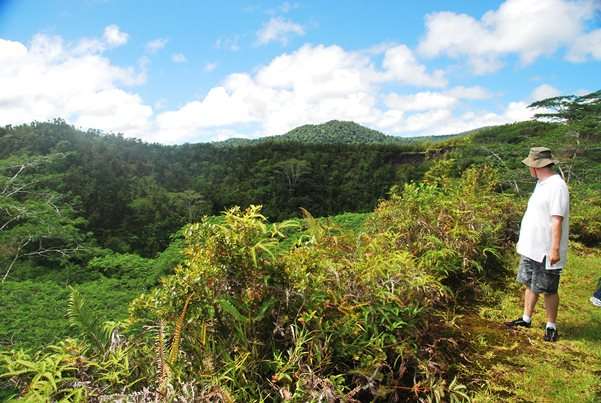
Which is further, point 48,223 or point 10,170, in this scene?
point 10,170

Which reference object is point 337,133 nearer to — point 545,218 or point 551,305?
point 545,218

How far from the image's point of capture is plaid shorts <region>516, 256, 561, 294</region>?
308 centimetres

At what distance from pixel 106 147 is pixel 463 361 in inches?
1728

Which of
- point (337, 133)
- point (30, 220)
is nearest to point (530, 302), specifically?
point (30, 220)

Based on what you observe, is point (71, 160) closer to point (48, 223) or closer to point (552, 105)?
point (48, 223)

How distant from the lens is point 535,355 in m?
2.87

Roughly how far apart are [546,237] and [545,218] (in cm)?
14

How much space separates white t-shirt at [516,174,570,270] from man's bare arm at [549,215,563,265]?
4 cm

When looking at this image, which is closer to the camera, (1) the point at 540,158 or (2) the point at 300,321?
(2) the point at 300,321

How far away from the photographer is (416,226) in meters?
4.24

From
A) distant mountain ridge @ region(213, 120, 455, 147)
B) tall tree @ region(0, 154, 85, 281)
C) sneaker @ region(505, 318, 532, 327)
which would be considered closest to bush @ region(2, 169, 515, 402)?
sneaker @ region(505, 318, 532, 327)

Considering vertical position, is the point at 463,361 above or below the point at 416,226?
below

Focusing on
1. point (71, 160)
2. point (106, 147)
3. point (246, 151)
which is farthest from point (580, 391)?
point (246, 151)

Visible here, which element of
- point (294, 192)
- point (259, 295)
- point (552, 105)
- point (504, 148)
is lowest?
point (294, 192)
